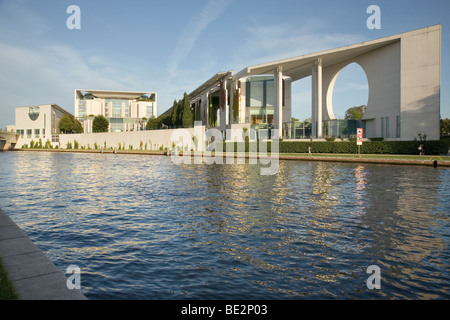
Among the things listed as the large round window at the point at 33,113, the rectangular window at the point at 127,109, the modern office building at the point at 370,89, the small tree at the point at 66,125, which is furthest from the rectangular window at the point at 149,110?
the modern office building at the point at 370,89

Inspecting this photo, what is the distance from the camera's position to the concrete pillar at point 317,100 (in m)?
44.1

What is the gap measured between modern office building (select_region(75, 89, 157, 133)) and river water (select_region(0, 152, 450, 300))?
9467cm

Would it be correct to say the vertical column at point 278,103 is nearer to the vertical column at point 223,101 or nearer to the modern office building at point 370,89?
the modern office building at point 370,89

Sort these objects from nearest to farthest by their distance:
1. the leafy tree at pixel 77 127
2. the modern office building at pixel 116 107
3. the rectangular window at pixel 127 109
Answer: the leafy tree at pixel 77 127
the modern office building at pixel 116 107
the rectangular window at pixel 127 109

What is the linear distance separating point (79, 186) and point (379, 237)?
14.2 m

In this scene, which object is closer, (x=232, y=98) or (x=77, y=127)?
(x=232, y=98)

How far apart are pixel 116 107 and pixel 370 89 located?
86.3 meters

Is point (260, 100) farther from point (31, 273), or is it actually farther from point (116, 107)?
point (116, 107)
